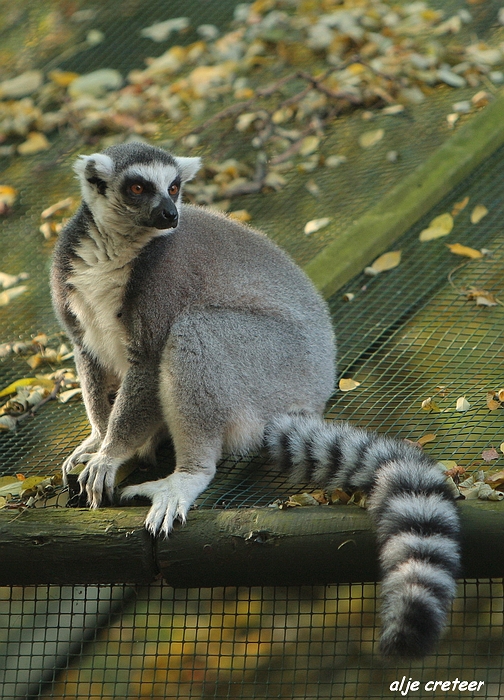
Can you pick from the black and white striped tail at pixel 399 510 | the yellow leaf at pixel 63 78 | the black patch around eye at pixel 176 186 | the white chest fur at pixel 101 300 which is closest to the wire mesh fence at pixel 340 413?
the black and white striped tail at pixel 399 510

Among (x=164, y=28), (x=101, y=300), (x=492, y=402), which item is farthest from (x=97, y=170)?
(x=164, y=28)

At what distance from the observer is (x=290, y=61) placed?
8797 mm

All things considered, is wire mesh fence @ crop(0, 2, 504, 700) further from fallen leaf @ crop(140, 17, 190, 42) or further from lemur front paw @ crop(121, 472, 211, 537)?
fallen leaf @ crop(140, 17, 190, 42)

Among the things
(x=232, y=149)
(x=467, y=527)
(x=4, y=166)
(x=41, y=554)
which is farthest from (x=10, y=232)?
(x=467, y=527)

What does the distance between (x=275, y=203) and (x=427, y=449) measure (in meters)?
3.44

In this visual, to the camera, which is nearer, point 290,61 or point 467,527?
point 467,527

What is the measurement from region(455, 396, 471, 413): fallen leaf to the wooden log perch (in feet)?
4.20

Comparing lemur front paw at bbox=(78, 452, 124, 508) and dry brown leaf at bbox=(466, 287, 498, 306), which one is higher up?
lemur front paw at bbox=(78, 452, 124, 508)

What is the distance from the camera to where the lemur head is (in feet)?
13.7

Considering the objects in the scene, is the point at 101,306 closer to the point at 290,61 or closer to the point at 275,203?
the point at 275,203

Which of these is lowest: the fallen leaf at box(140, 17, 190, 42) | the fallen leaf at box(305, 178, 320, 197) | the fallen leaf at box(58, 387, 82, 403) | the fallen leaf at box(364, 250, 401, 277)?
the fallen leaf at box(364, 250, 401, 277)

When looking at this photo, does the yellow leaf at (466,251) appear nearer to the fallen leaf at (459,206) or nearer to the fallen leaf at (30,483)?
the fallen leaf at (459,206)

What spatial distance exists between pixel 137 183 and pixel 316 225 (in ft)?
8.29

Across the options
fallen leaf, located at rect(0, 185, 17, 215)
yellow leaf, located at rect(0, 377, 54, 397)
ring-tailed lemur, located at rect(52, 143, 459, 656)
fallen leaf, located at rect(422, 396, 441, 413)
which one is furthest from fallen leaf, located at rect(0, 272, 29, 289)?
fallen leaf, located at rect(422, 396, 441, 413)
